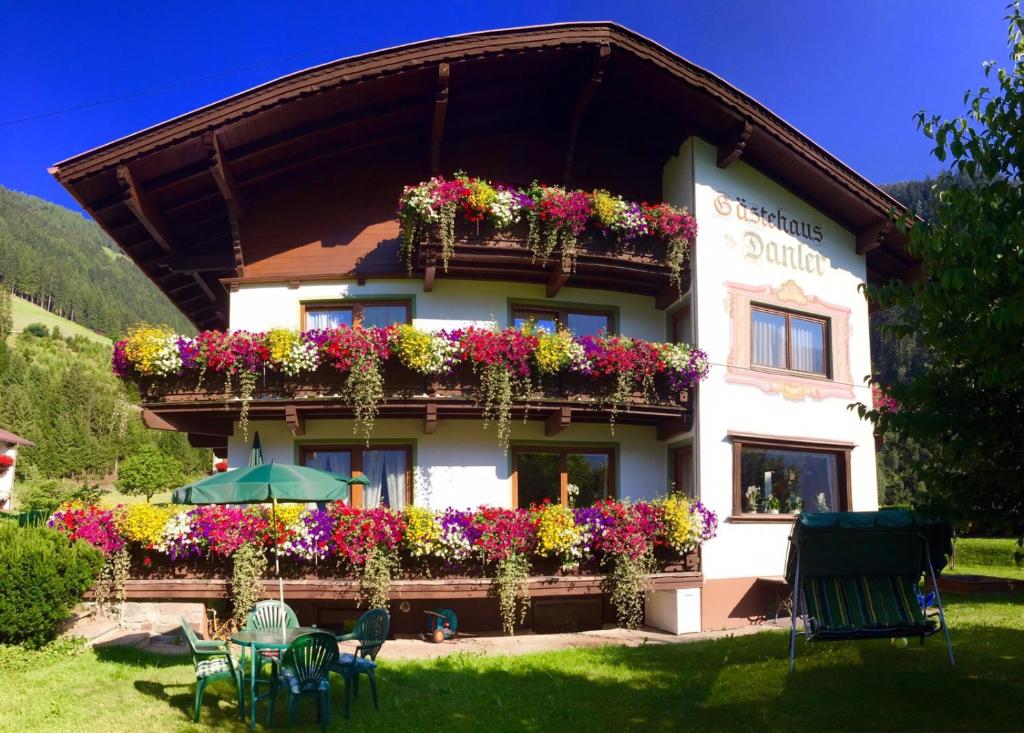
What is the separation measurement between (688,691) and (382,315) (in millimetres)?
8918

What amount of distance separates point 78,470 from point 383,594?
54.3 meters

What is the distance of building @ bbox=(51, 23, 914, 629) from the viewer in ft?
47.2

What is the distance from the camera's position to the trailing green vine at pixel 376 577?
12.6 meters

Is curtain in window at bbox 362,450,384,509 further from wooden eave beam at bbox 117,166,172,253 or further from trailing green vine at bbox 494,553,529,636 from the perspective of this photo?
wooden eave beam at bbox 117,166,172,253

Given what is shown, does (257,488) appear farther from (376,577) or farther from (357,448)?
(357,448)

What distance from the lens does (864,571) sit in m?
9.92

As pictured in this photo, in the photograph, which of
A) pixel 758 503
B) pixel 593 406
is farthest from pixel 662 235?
pixel 758 503

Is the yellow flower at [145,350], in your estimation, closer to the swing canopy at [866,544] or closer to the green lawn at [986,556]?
the swing canopy at [866,544]

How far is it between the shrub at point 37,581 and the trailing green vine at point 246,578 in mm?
1955

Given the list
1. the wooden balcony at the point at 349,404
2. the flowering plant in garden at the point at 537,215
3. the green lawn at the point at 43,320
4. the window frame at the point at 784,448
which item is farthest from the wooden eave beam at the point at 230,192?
the green lawn at the point at 43,320

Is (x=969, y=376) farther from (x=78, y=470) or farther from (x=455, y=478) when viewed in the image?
(x=78, y=470)

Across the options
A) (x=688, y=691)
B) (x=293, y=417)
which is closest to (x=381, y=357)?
(x=293, y=417)

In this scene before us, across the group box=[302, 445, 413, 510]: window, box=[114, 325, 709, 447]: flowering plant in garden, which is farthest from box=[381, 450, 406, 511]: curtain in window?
box=[114, 325, 709, 447]: flowering plant in garden

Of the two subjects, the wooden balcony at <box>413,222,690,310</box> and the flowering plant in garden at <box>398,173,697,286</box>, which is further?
the wooden balcony at <box>413,222,690,310</box>
